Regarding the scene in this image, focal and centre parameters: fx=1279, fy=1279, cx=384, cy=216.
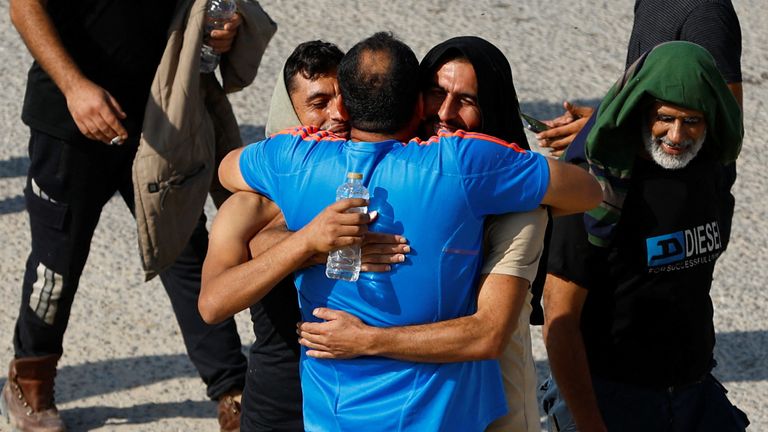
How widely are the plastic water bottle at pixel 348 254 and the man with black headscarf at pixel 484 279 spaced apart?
0.09 meters

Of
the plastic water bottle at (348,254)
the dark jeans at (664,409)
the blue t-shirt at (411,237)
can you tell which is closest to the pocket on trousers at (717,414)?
the dark jeans at (664,409)

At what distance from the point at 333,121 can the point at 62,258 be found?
1450 millimetres

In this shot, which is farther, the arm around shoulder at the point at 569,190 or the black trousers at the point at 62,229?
the black trousers at the point at 62,229

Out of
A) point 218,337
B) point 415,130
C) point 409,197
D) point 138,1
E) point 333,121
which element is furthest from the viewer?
point 218,337

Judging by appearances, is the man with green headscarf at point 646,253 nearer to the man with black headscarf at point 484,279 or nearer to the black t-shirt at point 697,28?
the man with black headscarf at point 484,279

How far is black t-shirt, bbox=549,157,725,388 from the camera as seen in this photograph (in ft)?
11.0

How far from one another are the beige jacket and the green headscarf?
1.49m

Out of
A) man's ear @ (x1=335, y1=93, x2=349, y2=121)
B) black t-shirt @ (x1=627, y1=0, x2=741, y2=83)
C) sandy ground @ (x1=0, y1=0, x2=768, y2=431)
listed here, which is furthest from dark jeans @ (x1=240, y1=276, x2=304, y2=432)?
black t-shirt @ (x1=627, y1=0, x2=741, y2=83)

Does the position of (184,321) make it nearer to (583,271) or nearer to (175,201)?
(175,201)

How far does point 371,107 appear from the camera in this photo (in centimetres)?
288

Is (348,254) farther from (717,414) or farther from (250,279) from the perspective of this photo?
(717,414)

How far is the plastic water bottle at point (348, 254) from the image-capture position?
2777 mm

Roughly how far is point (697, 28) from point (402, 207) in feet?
6.22

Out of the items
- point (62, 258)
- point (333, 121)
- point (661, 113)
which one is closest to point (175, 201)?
point (62, 258)
